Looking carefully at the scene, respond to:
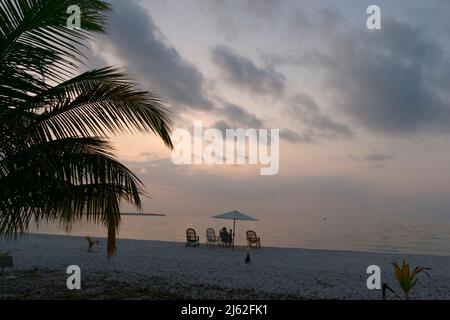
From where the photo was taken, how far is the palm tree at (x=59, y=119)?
3715 millimetres

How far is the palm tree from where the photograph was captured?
3.71m

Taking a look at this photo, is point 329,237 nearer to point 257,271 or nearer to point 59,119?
point 257,271

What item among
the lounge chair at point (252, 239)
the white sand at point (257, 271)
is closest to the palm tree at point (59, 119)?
the white sand at point (257, 271)

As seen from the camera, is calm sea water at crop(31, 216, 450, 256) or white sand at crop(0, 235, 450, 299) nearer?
white sand at crop(0, 235, 450, 299)

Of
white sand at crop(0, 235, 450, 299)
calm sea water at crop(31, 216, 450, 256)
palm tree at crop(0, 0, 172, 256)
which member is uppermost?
palm tree at crop(0, 0, 172, 256)

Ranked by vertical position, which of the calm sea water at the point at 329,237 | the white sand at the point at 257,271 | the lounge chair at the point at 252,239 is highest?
the lounge chair at the point at 252,239

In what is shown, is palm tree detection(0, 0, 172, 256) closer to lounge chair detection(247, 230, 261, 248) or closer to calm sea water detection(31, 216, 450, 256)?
calm sea water detection(31, 216, 450, 256)

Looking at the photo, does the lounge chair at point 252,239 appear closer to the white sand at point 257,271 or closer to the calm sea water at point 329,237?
the white sand at point 257,271

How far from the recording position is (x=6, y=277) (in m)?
9.77

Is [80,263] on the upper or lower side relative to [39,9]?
lower

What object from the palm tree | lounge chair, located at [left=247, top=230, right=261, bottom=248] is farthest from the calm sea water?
lounge chair, located at [left=247, top=230, right=261, bottom=248]
